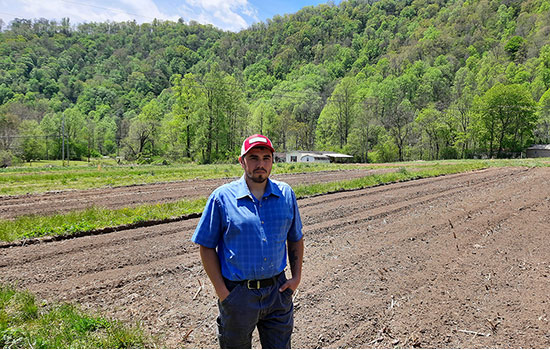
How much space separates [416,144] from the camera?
244 ft

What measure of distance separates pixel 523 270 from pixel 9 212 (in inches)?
604

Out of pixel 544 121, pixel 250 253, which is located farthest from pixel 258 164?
pixel 544 121

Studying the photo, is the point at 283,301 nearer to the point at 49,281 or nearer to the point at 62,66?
the point at 49,281

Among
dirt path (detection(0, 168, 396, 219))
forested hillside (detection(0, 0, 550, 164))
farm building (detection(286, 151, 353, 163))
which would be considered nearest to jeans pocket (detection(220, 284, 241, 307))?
dirt path (detection(0, 168, 396, 219))

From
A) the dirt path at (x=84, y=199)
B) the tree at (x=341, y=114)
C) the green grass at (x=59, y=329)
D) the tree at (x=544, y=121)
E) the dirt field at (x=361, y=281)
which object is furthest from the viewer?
the tree at (x=341, y=114)

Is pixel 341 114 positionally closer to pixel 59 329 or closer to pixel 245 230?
pixel 59 329

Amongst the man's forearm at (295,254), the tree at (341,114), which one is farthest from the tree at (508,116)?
the man's forearm at (295,254)

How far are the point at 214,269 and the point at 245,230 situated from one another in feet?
1.29

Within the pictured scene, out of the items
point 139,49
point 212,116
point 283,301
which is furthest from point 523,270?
point 139,49

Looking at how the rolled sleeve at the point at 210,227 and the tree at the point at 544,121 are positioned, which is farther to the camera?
the tree at the point at 544,121

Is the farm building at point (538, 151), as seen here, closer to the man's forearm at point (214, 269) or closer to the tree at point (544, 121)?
the tree at point (544, 121)

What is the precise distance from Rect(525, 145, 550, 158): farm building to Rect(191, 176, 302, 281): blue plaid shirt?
8347cm

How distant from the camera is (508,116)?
2552 inches

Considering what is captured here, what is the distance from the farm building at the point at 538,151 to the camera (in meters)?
65.7
